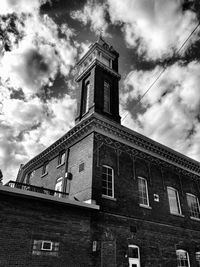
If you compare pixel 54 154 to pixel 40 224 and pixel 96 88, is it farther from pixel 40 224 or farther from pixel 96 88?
pixel 40 224

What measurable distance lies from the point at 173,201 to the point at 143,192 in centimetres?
329

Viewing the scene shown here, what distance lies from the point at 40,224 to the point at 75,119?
33.7 feet

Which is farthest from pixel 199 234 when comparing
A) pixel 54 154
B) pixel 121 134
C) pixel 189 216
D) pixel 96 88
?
pixel 96 88

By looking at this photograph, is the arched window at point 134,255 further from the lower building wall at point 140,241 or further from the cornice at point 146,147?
the cornice at point 146,147

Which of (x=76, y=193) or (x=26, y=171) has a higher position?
(x=26, y=171)

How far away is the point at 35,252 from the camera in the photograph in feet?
31.0

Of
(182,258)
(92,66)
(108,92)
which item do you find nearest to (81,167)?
(108,92)

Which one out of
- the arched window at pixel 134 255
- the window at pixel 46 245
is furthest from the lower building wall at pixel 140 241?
the window at pixel 46 245

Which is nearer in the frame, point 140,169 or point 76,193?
point 76,193

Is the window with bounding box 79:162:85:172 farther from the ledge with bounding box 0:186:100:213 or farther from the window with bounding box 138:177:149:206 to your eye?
the window with bounding box 138:177:149:206

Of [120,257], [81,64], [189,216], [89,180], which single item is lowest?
[120,257]

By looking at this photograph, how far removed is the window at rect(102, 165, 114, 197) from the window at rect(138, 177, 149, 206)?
250 centimetres

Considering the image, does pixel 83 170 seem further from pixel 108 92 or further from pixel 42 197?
pixel 108 92

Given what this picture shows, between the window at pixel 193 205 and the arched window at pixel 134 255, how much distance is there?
6.97 m
